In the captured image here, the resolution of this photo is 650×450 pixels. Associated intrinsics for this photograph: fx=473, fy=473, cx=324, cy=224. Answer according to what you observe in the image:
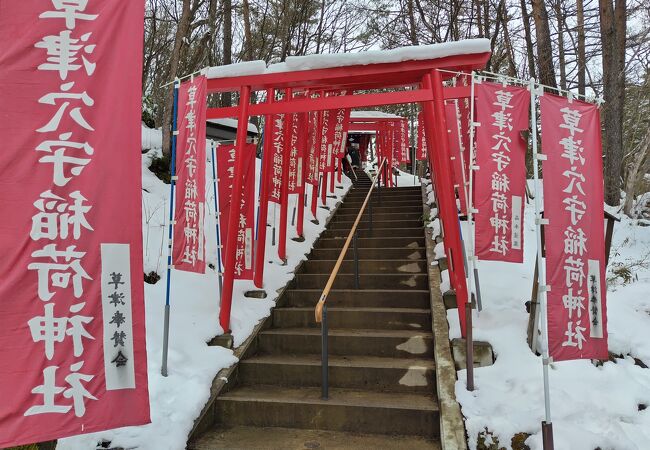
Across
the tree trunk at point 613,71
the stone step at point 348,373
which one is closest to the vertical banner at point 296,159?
the stone step at point 348,373

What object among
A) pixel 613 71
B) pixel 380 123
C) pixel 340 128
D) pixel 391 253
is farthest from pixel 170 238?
pixel 380 123

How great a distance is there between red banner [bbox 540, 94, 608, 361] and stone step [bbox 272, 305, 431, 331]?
214 centimetres

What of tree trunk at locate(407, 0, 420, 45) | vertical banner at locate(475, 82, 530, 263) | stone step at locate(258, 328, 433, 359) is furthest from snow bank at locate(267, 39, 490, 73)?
tree trunk at locate(407, 0, 420, 45)

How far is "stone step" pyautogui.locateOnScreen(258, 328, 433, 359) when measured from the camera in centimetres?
548

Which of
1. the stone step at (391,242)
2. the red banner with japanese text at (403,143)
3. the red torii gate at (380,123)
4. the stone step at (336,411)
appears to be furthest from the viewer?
the red banner with japanese text at (403,143)

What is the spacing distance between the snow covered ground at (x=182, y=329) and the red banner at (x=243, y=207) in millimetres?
445

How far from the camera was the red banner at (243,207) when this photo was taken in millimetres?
6664

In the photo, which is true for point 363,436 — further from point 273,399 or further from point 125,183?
point 125,183

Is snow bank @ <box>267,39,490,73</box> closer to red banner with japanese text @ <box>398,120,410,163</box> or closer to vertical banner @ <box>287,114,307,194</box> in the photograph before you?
vertical banner @ <box>287,114,307,194</box>

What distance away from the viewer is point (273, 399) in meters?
4.74

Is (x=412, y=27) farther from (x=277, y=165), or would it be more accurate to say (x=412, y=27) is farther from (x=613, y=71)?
(x=277, y=165)

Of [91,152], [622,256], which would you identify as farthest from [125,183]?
[622,256]

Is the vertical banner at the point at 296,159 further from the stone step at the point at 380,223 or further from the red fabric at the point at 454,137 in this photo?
the red fabric at the point at 454,137

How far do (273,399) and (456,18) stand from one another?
11955mm
